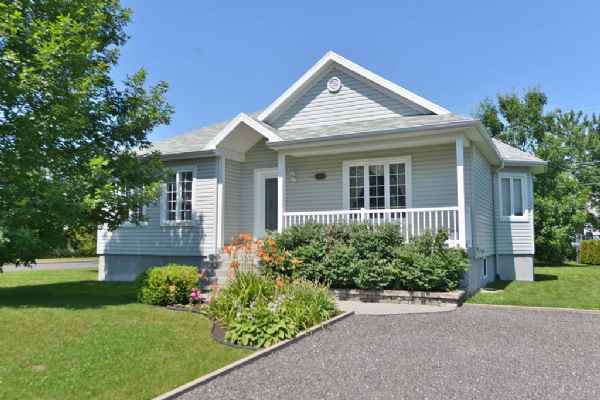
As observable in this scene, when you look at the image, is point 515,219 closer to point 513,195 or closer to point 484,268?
point 513,195

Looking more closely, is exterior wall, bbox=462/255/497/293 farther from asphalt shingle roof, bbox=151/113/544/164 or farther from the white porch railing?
asphalt shingle roof, bbox=151/113/544/164

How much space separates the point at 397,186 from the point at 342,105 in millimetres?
3012

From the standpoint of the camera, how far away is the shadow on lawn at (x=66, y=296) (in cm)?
840

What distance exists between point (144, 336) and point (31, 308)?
10.9ft

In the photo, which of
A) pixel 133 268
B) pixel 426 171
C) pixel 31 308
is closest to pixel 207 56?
pixel 133 268

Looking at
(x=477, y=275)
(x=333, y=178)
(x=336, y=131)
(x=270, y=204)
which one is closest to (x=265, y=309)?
(x=336, y=131)

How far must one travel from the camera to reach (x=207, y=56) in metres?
17.5

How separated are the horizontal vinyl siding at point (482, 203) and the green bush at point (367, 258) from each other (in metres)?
2.26

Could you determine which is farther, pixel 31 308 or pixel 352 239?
pixel 352 239

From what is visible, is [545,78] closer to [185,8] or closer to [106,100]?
[185,8]

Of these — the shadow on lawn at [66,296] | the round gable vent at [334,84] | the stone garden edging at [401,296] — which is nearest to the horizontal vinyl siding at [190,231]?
the shadow on lawn at [66,296]

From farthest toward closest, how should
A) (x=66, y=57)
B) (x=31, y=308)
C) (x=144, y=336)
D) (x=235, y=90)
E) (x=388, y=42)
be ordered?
(x=235, y=90) → (x=388, y=42) → (x=66, y=57) → (x=31, y=308) → (x=144, y=336)

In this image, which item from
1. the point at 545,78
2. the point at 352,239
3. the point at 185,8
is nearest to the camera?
the point at 352,239

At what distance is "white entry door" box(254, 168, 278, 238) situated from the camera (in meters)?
13.1
